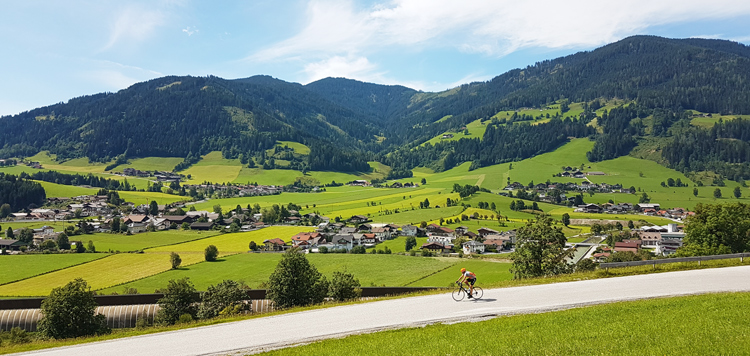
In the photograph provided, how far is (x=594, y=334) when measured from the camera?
1330 centimetres

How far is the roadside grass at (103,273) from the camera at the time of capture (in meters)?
52.0

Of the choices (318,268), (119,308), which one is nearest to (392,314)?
(119,308)

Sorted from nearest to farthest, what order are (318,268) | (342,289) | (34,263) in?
(342,289)
(34,263)
(318,268)

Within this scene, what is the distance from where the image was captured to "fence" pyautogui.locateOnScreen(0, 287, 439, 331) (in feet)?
123

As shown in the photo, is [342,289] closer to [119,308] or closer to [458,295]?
[458,295]

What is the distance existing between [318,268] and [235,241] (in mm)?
34382

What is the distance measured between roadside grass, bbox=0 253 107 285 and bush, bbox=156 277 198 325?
3580 cm

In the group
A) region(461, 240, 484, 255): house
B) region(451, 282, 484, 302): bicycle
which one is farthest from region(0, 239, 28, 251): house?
region(451, 282, 484, 302): bicycle

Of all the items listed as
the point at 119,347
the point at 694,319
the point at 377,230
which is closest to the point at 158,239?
the point at 377,230

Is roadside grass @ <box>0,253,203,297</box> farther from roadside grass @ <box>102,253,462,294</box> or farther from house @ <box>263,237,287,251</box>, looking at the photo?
house @ <box>263,237,287,251</box>

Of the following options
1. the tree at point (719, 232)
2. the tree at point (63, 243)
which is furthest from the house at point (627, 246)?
the tree at point (63, 243)

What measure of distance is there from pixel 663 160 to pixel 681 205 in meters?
83.4

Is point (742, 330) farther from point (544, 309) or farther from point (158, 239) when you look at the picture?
point (158, 239)

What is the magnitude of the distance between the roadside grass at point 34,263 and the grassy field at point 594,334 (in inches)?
2529
